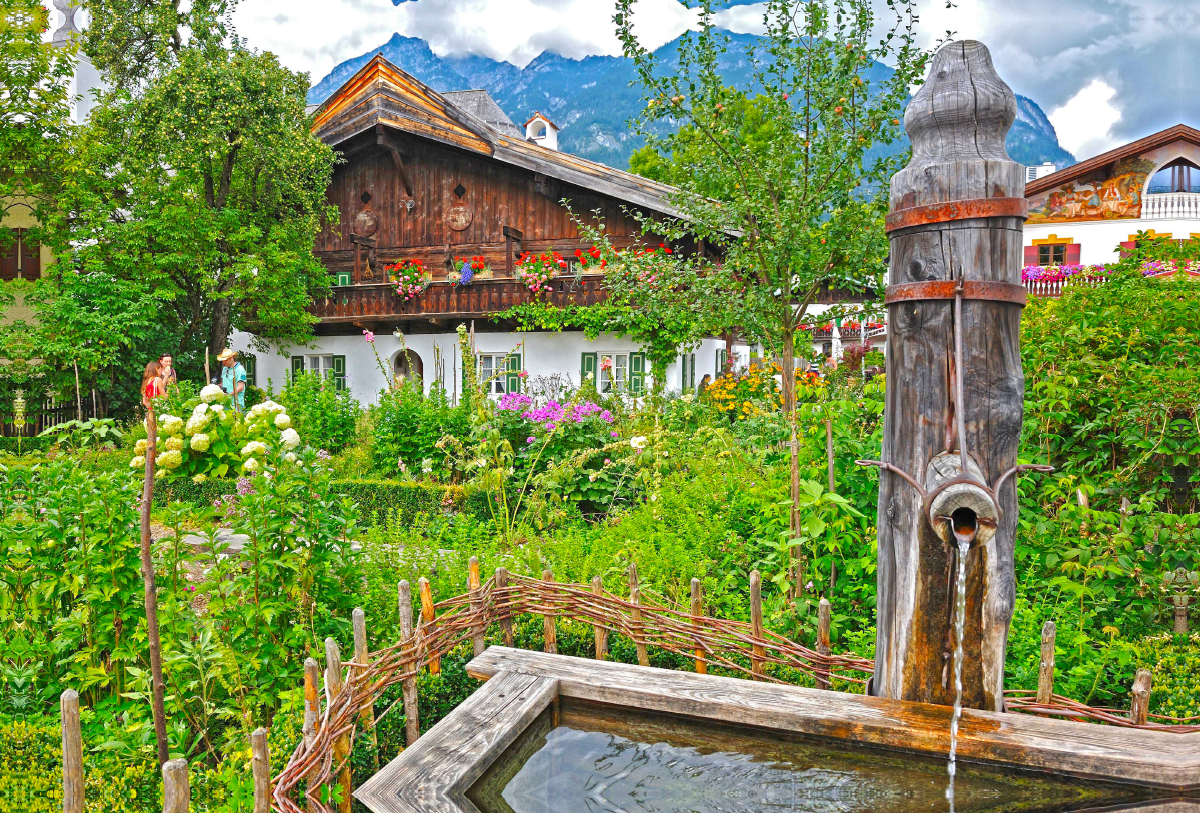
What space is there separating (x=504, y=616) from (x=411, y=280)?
564 inches

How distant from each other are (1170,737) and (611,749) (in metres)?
1.71

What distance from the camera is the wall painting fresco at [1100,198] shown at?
22750 millimetres

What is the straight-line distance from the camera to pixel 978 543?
212 centimetres

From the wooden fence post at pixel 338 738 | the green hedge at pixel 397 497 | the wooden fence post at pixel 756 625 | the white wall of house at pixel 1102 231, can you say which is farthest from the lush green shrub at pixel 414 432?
the white wall of house at pixel 1102 231

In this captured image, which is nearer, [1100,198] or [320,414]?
[320,414]

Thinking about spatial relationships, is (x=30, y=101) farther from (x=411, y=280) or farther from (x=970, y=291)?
(x=970, y=291)

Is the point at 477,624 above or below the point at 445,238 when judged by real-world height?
below

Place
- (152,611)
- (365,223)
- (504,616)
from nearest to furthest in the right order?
1. (152,611)
2. (504,616)
3. (365,223)

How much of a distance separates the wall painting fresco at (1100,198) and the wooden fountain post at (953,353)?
→ 2452cm

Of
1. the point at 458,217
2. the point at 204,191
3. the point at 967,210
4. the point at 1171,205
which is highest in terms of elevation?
the point at 1171,205

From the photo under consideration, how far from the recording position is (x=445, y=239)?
18.3 metres

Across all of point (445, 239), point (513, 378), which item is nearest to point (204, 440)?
point (513, 378)

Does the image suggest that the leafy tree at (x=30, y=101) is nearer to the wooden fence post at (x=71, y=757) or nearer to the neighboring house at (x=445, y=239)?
the neighboring house at (x=445, y=239)

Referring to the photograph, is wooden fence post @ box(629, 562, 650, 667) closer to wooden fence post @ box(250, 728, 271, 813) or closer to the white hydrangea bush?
wooden fence post @ box(250, 728, 271, 813)
